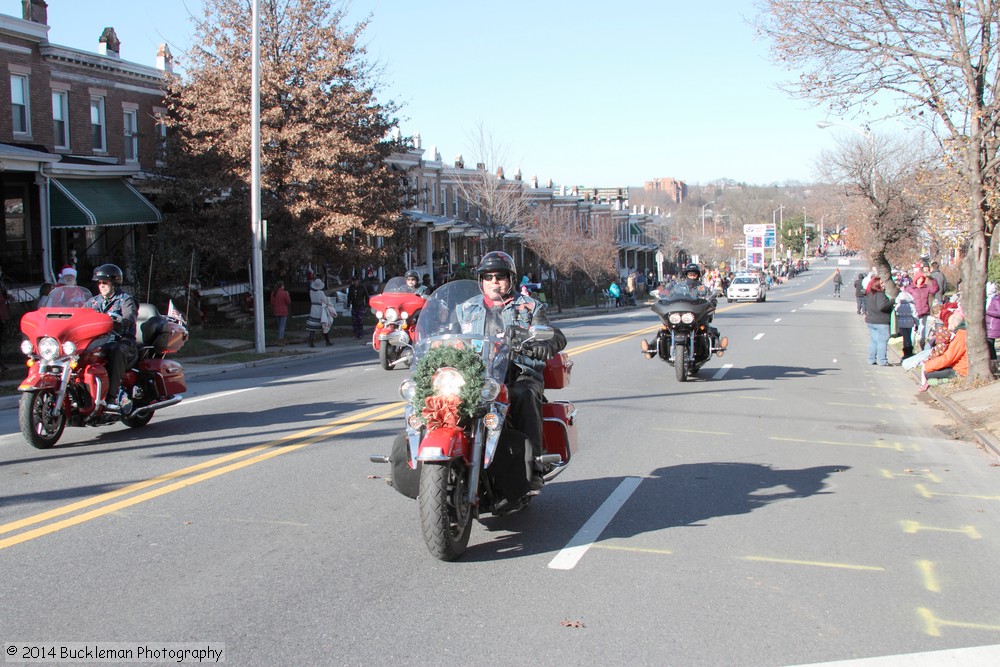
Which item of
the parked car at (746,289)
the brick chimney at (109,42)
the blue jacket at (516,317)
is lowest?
the parked car at (746,289)

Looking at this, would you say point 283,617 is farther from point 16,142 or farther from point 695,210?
point 695,210

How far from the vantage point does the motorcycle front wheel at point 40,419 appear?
940 centimetres

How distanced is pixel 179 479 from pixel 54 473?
1.21m

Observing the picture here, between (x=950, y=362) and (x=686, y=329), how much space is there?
4.42m

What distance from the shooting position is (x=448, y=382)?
5.77 m

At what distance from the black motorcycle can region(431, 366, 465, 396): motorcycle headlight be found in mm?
10374

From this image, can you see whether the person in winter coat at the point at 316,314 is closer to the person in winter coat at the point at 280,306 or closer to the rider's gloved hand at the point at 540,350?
the person in winter coat at the point at 280,306

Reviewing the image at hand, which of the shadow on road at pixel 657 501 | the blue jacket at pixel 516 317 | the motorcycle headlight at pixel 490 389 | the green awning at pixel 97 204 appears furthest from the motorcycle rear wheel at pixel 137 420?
the green awning at pixel 97 204

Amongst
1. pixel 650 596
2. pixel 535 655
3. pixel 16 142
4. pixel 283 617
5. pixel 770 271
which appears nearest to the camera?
pixel 535 655

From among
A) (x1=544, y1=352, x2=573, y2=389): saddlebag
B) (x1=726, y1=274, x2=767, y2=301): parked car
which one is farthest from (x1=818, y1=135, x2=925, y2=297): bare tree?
(x1=544, y1=352, x2=573, y2=389): saddlebag

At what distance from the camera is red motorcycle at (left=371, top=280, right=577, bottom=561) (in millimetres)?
5660

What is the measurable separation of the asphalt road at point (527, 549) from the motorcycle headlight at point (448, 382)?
108 centimetres

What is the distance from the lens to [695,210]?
12788cm

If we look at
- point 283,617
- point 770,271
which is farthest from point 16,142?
point 770,271
